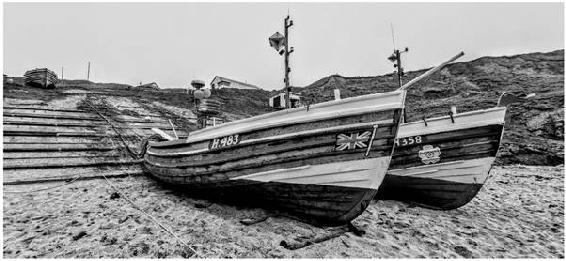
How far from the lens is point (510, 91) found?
24.0 meters

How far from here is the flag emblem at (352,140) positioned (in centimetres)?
408

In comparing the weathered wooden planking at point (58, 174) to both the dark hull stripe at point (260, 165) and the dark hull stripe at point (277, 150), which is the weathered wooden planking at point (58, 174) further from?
the dark hull stripe at point (277, 150)

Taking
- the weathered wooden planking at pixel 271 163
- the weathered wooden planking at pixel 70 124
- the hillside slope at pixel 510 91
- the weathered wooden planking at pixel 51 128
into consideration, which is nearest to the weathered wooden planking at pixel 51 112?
the weathered wooden planking at pixel 70 124

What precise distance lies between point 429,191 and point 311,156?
13.9 ft

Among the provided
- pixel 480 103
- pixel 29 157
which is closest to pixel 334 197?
pixel 29 157

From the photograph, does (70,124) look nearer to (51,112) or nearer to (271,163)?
(51,112)

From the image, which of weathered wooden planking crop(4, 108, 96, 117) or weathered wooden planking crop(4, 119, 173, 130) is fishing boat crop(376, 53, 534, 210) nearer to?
weathered wooden planking crop(4, 119, 173, 130)

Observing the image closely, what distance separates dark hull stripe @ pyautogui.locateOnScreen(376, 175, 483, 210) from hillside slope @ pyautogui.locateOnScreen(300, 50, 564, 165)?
30.1ft

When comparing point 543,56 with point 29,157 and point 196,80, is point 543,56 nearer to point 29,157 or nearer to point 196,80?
point 196,80

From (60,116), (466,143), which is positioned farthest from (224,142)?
(60,116)

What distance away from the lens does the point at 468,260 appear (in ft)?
13.6

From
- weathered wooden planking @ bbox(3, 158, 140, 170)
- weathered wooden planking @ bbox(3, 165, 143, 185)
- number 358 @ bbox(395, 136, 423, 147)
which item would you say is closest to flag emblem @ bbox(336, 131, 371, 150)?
Result: number 358 @ bbox(395, 136, 423, 147)

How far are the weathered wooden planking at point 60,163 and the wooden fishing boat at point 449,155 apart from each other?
7956mm

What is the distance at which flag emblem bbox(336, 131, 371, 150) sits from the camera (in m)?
4.08
